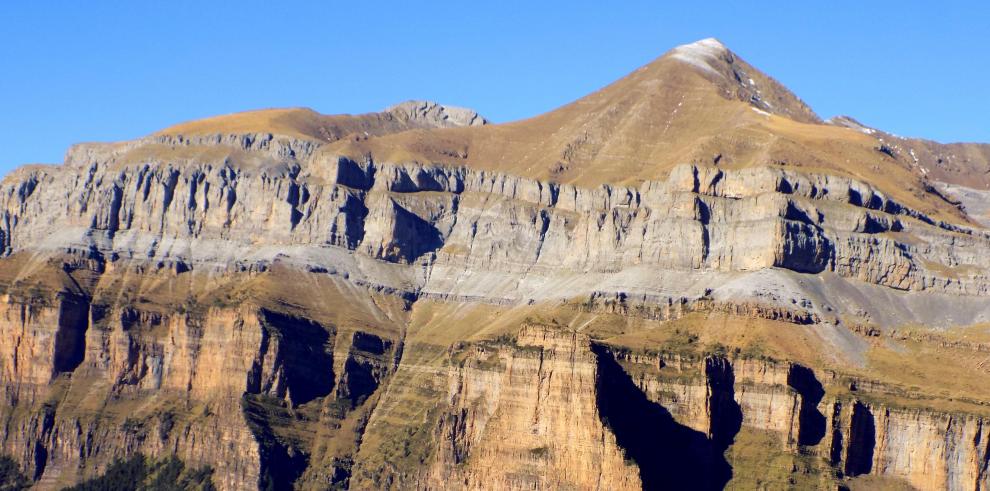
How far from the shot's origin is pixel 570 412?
19425 cm

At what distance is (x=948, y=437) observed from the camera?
195000 mm

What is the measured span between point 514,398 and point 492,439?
436 cm

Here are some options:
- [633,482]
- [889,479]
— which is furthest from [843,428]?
[633,482]

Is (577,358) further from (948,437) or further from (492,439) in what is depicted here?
(948,437)

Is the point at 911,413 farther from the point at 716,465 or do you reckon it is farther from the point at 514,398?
the point at 514,398

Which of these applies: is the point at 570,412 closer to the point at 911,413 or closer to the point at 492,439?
the point at 492,439

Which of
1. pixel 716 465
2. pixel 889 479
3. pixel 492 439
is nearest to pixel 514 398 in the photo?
pixel 492 439

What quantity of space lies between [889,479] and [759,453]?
11867mm

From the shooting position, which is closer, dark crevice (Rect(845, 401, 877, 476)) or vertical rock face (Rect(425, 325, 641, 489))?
vertical rock face (Rect(425, 325, 641, 489))

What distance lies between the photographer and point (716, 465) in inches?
7859

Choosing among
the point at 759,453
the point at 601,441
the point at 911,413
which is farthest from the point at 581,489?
the point at 911,413

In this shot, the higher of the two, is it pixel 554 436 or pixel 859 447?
pixel 859 447

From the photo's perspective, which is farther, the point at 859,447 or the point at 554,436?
the point at 859,447

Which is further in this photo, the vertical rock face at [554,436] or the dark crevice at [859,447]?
the dark crevice at [859,447]
